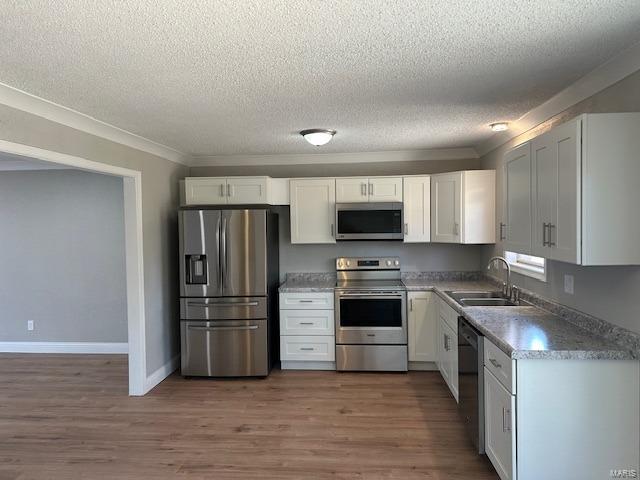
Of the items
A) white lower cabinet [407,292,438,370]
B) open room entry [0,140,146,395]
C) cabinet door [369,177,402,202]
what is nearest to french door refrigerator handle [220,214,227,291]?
open room entry [0,140,146,395]

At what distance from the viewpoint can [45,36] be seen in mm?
1738

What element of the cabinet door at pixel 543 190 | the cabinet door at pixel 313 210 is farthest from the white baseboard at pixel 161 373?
the cabinet door at pixel 543 190

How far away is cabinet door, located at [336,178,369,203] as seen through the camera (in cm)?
443

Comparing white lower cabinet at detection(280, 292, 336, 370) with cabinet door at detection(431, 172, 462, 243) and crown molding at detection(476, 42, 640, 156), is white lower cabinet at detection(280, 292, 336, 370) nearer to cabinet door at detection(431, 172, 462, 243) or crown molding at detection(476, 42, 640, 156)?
cabinet door at detection(431, 172, 462, 243)

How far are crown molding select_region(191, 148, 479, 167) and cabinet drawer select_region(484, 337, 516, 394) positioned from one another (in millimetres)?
2716

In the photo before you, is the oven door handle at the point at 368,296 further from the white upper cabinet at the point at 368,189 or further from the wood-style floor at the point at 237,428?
the white upper cabinet at the point at 368,189

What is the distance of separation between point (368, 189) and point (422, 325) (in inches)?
59.3

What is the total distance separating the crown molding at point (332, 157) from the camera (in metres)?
4.66

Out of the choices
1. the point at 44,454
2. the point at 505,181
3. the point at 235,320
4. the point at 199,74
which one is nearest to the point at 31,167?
the point at 235,320

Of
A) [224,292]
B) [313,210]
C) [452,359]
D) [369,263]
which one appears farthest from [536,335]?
[224,292]

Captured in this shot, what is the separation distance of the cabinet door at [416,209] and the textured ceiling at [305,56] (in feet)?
4.03

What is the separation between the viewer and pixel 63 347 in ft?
16.8

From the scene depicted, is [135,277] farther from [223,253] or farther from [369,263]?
[369,263]

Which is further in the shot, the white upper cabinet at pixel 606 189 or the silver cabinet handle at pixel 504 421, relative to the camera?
the silver cabinet handle at pixel 504 421
